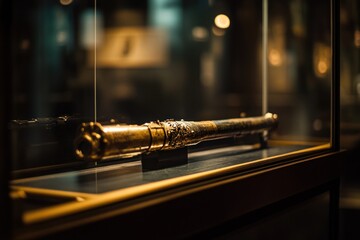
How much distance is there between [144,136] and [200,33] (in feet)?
3.49

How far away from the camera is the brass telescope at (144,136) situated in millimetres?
1016

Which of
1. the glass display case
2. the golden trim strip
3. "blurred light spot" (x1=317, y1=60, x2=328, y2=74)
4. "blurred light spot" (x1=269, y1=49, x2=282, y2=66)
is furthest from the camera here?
"blurred light spot" (x1=269, y1=49, x2=282, y2=66)

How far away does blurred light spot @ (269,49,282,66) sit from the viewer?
2.36m

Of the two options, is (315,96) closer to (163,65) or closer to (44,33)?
(163,65)

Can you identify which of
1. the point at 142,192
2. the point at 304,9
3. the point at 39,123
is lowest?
the point at 142,192

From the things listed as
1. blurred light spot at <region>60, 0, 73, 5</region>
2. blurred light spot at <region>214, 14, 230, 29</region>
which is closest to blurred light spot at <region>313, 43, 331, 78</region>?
blurred light spot at <region>214, 14, 230, 29</region>

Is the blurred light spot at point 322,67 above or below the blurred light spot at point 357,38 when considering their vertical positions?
below

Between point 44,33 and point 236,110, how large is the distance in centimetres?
109

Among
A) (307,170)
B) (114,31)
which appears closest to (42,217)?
(114,31)

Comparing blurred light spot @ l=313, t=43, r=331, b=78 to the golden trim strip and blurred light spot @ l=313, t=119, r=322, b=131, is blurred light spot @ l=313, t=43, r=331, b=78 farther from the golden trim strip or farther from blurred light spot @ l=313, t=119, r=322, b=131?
the golden trim strip

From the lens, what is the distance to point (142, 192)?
3.14ft

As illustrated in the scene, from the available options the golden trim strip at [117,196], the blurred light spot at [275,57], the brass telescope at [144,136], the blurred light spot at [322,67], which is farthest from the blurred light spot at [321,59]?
the golden trim strip at [117,196]

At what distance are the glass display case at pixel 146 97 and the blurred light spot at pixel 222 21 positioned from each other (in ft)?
0.06

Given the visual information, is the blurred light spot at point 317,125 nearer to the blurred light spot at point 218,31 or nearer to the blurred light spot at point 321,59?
the blurred light spot at point 321,59
